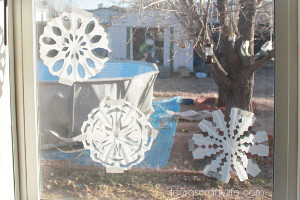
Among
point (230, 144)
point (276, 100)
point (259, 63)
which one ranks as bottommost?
point (230, 144)

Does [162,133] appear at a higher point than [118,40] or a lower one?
lower

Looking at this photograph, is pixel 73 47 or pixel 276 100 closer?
pixel 276 100

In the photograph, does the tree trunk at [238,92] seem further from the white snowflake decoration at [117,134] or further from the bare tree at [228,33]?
the white snowflake decoration at [117,134]

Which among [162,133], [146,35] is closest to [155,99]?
[162,133]

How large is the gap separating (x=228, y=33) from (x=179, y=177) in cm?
73

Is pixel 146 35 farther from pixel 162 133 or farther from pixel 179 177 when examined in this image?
pixel 179 177

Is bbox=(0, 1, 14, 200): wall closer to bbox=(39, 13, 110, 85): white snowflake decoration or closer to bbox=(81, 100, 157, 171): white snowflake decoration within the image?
bbox=(39, 13, 110, 85): white snowflake decoration

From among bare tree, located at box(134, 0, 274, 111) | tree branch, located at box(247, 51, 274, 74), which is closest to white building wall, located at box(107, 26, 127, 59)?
bare tree, located at box(134, 0, 274, 111)

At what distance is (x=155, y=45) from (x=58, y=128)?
0.64m

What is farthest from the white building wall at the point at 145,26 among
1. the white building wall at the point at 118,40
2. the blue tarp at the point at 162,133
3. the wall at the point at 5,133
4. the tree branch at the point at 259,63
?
the wall at the point at 5,133

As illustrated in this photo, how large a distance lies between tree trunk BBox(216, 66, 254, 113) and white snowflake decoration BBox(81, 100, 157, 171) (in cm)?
39

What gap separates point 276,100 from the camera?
5.91 feet

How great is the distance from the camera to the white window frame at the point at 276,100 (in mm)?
1766

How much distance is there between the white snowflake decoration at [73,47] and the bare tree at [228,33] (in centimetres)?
26
